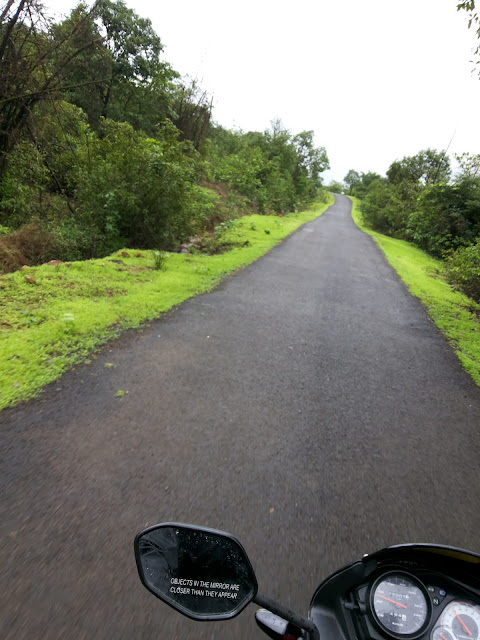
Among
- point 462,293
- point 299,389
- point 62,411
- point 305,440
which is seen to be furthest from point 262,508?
point 462,293

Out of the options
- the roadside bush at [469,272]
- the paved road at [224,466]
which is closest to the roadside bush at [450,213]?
the roadside bush at [469,272]

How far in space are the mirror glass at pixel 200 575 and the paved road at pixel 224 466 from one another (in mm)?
711

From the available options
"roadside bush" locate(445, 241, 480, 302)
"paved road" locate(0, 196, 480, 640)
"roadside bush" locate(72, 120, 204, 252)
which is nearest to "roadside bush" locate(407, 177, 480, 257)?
"roadside bush" locate(445, 241, 480, 302)

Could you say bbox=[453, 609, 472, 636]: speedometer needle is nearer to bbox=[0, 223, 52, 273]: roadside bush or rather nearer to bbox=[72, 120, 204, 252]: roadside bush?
bbox=[0, 223, 52, 273]: roadside bush

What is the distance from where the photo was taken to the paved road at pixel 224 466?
177 centimetres

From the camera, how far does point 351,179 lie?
97375 millimetres

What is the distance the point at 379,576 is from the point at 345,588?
5.4 inches

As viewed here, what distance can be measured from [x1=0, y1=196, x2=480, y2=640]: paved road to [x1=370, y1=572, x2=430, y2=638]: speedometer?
0.90m

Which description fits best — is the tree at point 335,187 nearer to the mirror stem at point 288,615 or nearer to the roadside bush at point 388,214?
the roadside bush at point 388,214

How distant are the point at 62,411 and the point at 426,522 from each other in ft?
9.98

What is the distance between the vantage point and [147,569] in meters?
1.24

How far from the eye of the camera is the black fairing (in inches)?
44.5

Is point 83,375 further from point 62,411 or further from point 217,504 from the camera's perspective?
point 217,504

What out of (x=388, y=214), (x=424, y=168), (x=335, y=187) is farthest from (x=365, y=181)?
(x=388, y=214)
